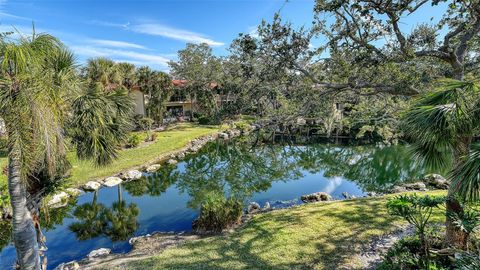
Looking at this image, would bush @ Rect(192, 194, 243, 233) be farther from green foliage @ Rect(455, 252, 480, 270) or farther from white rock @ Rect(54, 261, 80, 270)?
green foliage @ Rect(455, 252, 480, 270)

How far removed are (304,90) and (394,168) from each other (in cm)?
1210

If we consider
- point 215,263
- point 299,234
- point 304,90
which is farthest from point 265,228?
point 304,90

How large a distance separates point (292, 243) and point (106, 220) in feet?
22.8

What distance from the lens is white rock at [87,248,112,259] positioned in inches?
281

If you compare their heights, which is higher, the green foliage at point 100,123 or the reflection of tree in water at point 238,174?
the green foliage at point 100,123

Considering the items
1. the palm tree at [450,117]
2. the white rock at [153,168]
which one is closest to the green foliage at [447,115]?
the palm tree at [450,117]

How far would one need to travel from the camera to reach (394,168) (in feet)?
54.2

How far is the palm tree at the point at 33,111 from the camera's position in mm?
3361

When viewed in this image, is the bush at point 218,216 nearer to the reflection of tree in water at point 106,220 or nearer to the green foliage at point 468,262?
the reflection of tree in water at point 106,220

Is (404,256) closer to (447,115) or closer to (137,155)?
(447,115)

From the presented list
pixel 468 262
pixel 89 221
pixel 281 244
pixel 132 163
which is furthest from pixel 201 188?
pixel 468 262

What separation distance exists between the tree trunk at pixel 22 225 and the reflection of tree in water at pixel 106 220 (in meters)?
4.69

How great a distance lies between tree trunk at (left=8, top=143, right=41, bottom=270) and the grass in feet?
6.18

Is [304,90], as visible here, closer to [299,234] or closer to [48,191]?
[299,234]
